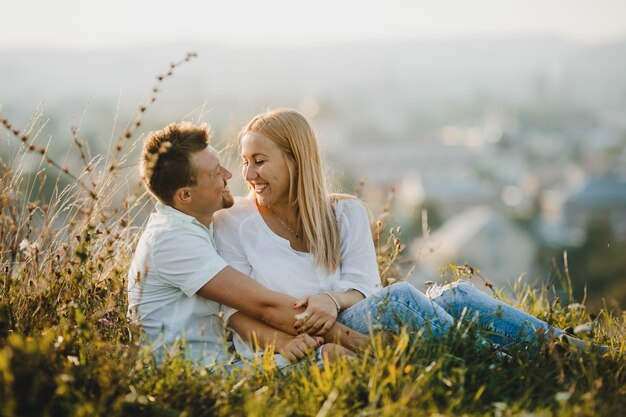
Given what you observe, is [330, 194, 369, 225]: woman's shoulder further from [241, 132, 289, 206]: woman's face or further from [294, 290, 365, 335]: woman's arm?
[294, 290, 365, 335]: woman's arm

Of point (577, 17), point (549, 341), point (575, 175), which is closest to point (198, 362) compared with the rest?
point (549, 341)

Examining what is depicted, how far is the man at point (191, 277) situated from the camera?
2.94 meters

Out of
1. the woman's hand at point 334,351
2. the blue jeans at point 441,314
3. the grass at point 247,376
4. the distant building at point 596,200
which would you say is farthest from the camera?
the distant building at point 596,200

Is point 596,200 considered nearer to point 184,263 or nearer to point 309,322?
point 309,322

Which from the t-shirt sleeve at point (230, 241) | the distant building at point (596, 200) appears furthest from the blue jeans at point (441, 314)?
the distant building at point (596, 200)

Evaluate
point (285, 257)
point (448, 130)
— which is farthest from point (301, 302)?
point (448, 130)

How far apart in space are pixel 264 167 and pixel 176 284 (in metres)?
0.73

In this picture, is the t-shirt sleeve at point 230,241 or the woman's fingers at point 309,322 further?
the t-shirt sleeve at point 230,241

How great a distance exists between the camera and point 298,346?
2.90 metres

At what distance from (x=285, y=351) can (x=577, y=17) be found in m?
160

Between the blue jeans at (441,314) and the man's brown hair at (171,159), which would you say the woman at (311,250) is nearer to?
the blue jeans at (441,314)

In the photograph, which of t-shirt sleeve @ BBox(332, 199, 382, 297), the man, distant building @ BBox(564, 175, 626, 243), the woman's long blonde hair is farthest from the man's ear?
distant building @ BBox(564, 175, 626, 243)

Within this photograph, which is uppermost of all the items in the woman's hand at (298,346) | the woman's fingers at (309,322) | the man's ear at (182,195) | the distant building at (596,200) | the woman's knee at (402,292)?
the man's ear at (182,195)

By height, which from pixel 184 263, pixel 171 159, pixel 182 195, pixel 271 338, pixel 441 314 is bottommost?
pixel 271 338
